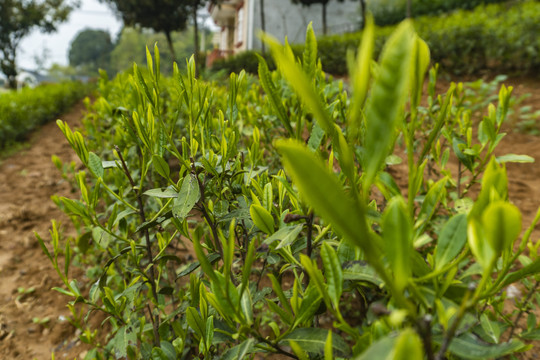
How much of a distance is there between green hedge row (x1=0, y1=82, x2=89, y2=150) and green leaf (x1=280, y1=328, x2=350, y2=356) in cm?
747

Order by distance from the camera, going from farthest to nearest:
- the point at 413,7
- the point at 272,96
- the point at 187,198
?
1. the point at 413,7
2. the point at 187,198
3. the point at 272,96

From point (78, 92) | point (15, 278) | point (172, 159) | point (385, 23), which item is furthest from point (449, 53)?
point (78, 92)

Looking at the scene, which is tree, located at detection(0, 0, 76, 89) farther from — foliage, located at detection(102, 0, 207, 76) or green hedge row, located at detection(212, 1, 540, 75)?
green hedge row, located at detection(212, 1, 540, 75)

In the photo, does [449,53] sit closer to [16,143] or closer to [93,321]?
[93,321]

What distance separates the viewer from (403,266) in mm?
364

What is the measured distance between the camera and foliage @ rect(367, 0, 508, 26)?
1288 cm

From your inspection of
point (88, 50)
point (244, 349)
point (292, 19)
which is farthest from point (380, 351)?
point (88, 50)

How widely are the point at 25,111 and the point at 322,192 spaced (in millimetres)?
8798

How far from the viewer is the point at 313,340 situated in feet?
1.85

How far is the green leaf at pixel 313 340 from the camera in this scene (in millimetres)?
554

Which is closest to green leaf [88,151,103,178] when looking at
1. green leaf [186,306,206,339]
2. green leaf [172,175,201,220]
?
green leaf [172,175,201,220]

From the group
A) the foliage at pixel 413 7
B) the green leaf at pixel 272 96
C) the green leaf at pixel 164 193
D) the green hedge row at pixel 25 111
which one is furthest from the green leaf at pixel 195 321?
the foliage at pixel 413 7

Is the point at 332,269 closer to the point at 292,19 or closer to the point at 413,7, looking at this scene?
the point at 413,7

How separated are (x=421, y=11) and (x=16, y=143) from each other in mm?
14073
